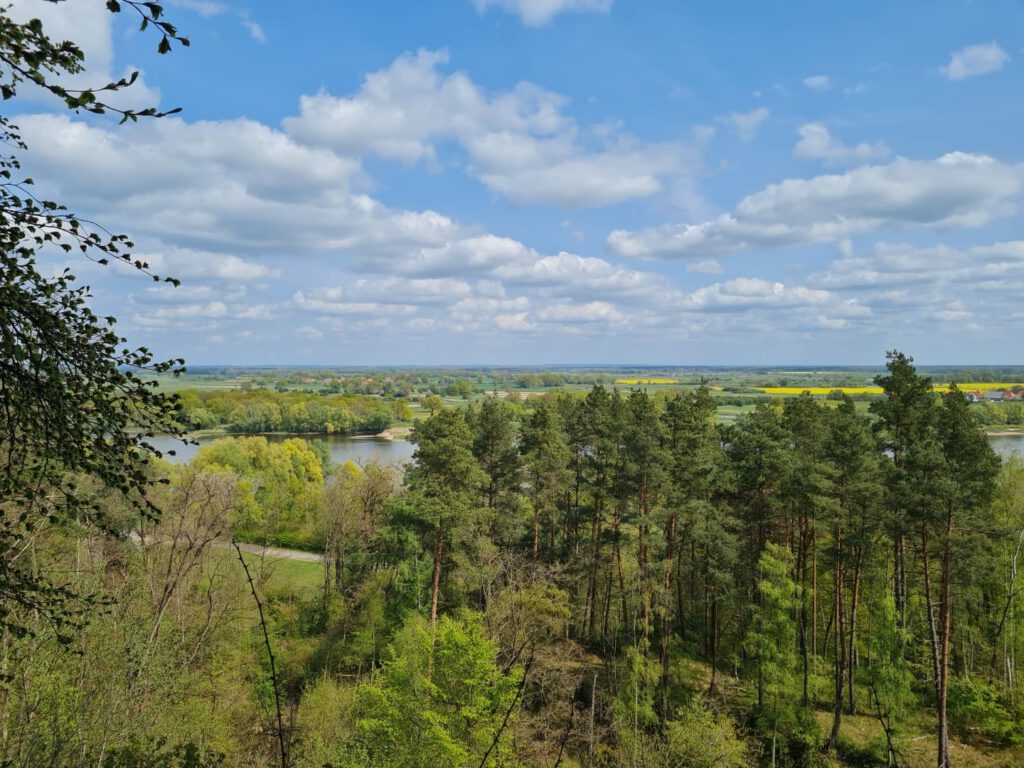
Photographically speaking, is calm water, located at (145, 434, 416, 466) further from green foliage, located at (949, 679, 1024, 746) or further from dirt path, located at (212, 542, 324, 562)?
green foliage, located at (949, 679, 1024, 746)

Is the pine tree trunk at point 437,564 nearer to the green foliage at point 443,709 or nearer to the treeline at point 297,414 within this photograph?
the green foliage at point 443,709

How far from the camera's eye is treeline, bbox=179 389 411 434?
8244 centimetres

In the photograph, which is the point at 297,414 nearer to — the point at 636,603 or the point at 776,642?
the point at 636,603

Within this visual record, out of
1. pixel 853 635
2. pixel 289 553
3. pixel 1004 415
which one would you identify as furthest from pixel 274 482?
pixel 1004 415

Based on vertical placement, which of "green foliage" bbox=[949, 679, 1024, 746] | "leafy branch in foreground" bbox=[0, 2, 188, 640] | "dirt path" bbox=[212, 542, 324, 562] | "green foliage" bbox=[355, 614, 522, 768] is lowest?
"dirt path" bbox=[212, 542, 324, 562]

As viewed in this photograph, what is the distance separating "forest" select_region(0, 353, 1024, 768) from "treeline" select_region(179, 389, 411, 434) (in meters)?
60.4

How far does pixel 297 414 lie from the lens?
8462cm

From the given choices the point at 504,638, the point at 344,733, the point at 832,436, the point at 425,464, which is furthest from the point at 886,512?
the point at 344,733

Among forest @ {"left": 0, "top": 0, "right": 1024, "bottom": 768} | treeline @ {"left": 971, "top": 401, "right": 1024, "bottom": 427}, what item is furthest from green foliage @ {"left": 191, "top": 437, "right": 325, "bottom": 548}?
treeline @ {"left": 971, "top": 401, "right": 1024, "bottom": 427}

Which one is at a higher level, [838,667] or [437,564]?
[437,564]

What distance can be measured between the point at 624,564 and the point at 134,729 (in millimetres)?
16759

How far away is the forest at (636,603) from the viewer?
1381cm

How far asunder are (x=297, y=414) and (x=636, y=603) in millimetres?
75015

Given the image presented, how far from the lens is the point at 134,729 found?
9.30 meters
